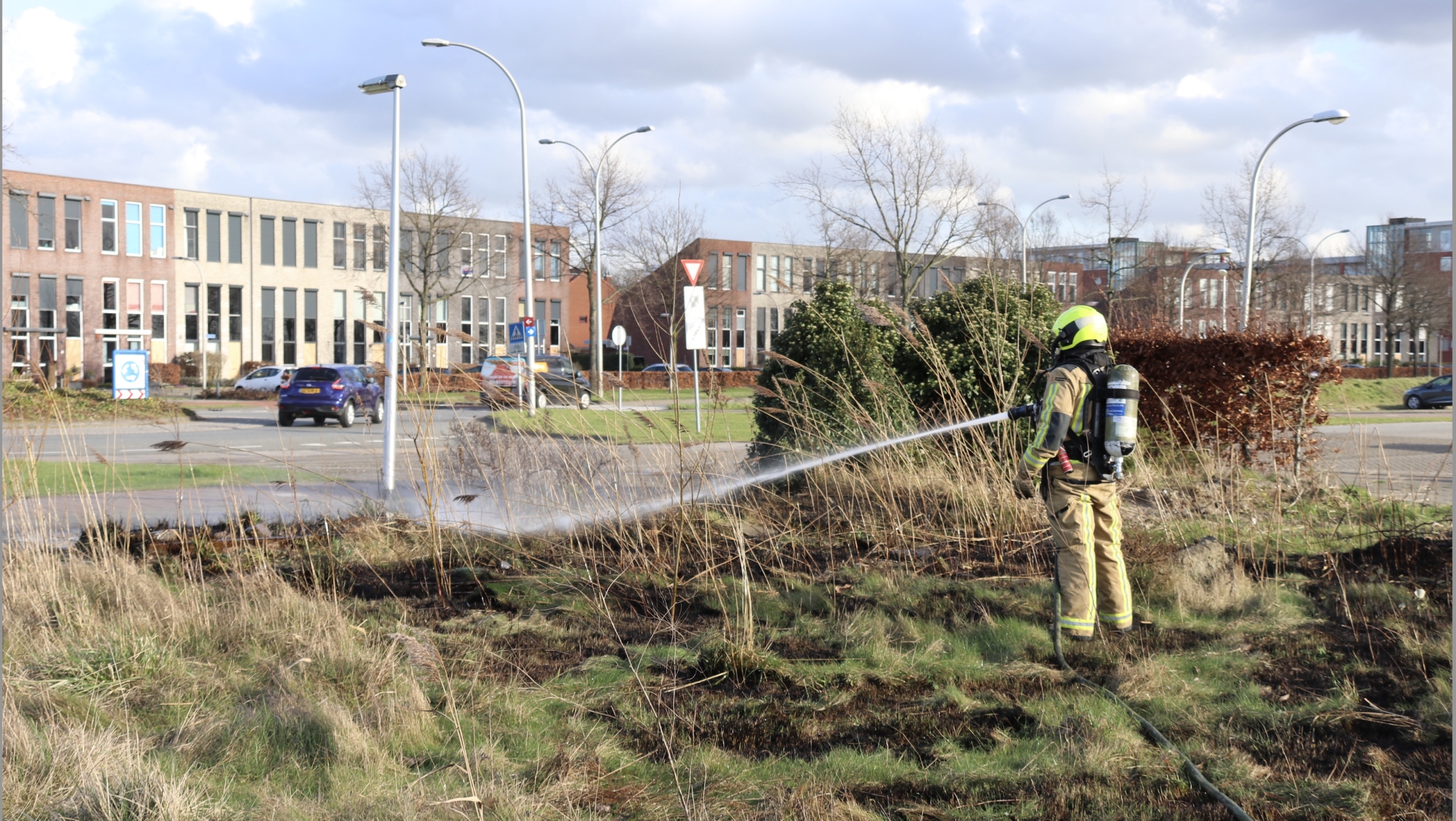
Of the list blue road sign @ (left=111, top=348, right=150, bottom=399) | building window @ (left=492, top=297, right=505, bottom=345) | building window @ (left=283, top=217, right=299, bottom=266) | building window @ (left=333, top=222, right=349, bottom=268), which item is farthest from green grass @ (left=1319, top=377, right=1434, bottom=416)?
building window @ (left=283, top=217, right=299, bottom=266)

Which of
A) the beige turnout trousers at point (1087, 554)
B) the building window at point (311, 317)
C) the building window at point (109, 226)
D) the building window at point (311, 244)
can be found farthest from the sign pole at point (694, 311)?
the building window at point (311, 244)

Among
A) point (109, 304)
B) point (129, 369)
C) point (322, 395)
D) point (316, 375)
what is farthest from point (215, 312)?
point (322, 395)

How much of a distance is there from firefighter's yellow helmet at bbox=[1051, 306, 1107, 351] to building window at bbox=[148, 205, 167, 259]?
55092mm

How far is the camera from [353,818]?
3055 mm

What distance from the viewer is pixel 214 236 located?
53.7m

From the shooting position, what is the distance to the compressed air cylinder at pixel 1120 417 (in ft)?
17.0

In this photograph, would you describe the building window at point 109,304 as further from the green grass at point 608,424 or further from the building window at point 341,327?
the green grass at point 608,424

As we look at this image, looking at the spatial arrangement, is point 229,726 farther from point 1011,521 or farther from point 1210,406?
point 1210,406

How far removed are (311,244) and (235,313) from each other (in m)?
5.63

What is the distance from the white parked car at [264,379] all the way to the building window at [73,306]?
10039 mm

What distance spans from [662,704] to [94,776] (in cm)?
194

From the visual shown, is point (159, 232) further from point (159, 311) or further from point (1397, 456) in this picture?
point (1397, 456)

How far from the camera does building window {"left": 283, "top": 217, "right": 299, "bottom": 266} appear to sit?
56125mm

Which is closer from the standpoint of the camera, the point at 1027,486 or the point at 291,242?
the point at 1027,486
